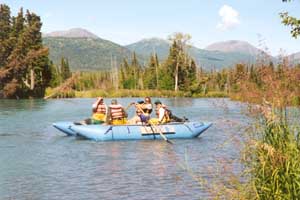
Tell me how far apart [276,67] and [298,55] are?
71 cm

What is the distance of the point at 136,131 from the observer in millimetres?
21359

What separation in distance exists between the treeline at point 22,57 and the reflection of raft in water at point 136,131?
50.0m

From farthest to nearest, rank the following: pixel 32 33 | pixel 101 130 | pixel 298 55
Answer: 1. pixel 32 33
2. pixel 101 130
3. pixel 298 55

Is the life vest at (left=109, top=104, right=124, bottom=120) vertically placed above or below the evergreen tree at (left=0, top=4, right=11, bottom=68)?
below

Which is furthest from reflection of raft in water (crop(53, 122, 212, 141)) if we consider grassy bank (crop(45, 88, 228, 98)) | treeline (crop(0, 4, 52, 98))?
treeline (crop(0, 4, 52, 98))

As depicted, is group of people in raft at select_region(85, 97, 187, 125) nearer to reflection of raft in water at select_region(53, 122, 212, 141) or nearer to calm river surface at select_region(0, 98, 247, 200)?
reflection of raft in water at select_region(53, 122, 212, 141)

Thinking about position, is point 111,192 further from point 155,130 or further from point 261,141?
point 155,130

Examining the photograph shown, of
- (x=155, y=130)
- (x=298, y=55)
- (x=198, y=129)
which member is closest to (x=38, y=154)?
(x=155, y=130)

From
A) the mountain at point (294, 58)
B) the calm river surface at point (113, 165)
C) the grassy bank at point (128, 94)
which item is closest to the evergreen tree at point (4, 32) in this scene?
the grassy bank at point (128, 94)

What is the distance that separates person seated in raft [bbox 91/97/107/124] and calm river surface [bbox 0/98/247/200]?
0.98 meters

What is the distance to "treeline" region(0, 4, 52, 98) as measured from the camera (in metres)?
71.7

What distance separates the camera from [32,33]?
74.2 m

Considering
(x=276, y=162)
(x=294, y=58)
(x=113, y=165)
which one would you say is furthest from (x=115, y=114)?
(x=276, y=162)

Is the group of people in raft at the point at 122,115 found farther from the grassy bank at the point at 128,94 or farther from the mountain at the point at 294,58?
the grassy bank at the point at 128,94
